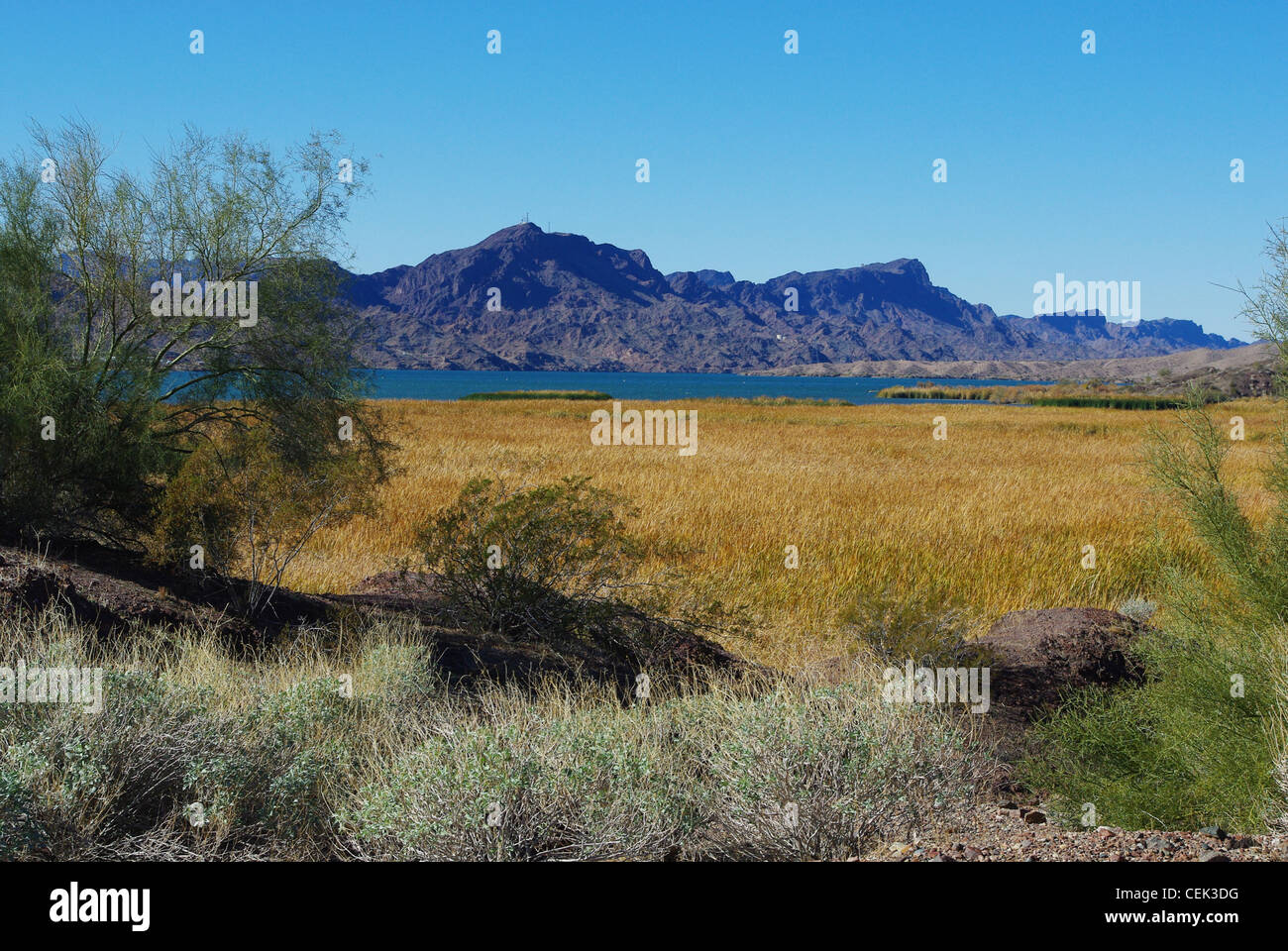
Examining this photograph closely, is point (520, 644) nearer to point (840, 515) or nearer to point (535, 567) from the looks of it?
point (535, 567)

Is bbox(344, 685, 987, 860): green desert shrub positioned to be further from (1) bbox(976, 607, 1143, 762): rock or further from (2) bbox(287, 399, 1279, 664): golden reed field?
(2) bbox(287, 399, 1279, 664): golden reed field

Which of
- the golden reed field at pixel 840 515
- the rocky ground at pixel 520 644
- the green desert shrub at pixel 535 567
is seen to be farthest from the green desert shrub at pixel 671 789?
the golden reed field at pixel 840 515

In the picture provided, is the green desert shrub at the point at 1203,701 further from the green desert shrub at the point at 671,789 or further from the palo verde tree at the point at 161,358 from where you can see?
the palo verde tree at the point at 161,358

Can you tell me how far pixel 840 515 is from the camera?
16.0m

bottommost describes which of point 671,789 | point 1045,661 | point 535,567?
point 1045,661

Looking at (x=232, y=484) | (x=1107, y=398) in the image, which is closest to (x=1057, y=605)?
(x=232, y=484)

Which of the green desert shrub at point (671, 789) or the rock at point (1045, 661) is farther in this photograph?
the rock at point (1045, 661)

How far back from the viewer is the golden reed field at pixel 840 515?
34.1ft

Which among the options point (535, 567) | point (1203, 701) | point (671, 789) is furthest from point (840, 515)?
point (671, 789)

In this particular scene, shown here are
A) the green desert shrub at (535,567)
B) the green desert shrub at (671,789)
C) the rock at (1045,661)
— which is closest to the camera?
the green desert shrub at (671,789)

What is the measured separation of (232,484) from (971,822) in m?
6.70

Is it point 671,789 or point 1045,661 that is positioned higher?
point 671,789
